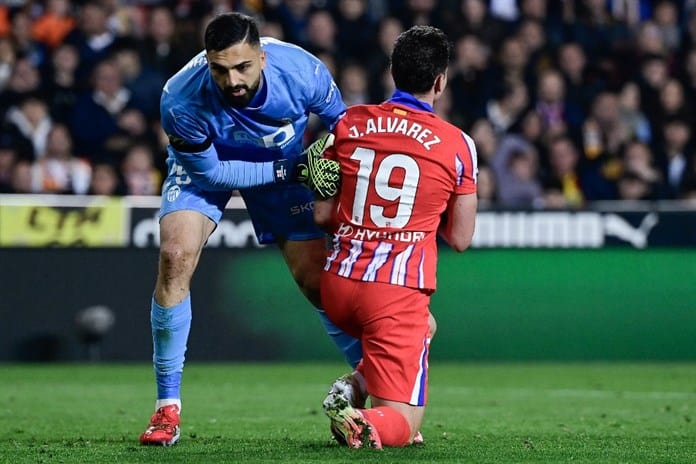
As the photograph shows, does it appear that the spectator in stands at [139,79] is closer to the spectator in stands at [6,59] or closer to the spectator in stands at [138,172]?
the spectator in stands at [138,172]

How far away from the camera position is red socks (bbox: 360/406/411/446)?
5680mm

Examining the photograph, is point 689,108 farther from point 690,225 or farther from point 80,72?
point 80,72

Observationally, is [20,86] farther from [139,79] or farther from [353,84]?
[353,84]

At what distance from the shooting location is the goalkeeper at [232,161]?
6176 mm

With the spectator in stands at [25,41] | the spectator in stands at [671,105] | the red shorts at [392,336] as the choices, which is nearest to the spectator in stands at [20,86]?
the spectator in stands at [25,41]

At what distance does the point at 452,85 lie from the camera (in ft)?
48.1

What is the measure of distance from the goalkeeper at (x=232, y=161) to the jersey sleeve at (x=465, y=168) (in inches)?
21.4

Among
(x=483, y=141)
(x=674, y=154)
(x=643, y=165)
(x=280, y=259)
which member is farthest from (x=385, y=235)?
(x=674, y=154)

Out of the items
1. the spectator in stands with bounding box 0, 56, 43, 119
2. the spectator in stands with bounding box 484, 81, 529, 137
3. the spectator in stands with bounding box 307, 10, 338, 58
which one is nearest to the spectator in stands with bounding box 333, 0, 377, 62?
the spectator in stands with bounding box 307, 10, 338, 58

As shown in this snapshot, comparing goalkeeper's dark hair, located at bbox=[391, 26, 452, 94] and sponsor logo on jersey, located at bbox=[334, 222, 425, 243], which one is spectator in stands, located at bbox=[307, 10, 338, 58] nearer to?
goalkeeper's dark hair, located at bbox=[391, 26, 452, 94]

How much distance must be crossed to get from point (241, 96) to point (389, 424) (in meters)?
1.69

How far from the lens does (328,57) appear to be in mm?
14102

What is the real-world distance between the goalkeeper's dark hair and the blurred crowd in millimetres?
6755

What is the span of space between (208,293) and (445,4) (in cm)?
498
